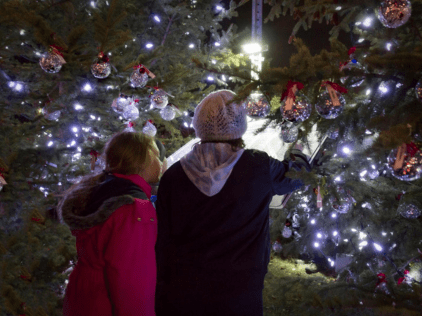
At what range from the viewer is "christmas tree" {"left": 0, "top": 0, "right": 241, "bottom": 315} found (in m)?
2.42

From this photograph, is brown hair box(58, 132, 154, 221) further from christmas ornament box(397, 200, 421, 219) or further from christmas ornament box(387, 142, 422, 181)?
christmas ornament box(397, 200, 421, 219)

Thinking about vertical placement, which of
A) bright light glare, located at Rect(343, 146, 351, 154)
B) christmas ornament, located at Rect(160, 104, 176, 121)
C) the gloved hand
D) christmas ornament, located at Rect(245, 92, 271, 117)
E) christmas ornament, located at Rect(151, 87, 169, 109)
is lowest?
the gloved hand

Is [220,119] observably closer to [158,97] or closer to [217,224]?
[217,224]

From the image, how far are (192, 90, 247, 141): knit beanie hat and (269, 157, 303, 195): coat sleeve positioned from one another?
0.29 metres

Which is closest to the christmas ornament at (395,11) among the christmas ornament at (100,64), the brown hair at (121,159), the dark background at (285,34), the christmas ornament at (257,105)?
the christmas ornament at (257,105)

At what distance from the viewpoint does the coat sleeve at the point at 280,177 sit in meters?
1.64

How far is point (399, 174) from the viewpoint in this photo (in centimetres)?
117

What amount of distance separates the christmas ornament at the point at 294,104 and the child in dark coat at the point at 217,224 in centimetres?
31

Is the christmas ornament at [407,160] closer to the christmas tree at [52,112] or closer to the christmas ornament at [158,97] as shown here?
the christmas tree at [52,112]

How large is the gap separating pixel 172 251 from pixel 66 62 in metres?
1.99

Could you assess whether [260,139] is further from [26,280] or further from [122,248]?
[26,280]

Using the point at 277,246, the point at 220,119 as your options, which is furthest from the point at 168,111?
the point at 277,246

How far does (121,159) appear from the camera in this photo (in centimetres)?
192

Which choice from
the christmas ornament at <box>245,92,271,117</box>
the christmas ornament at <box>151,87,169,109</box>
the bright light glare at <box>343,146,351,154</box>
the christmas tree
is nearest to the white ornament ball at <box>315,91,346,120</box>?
the christmas ornament at <box>245,92,271,117</box>
